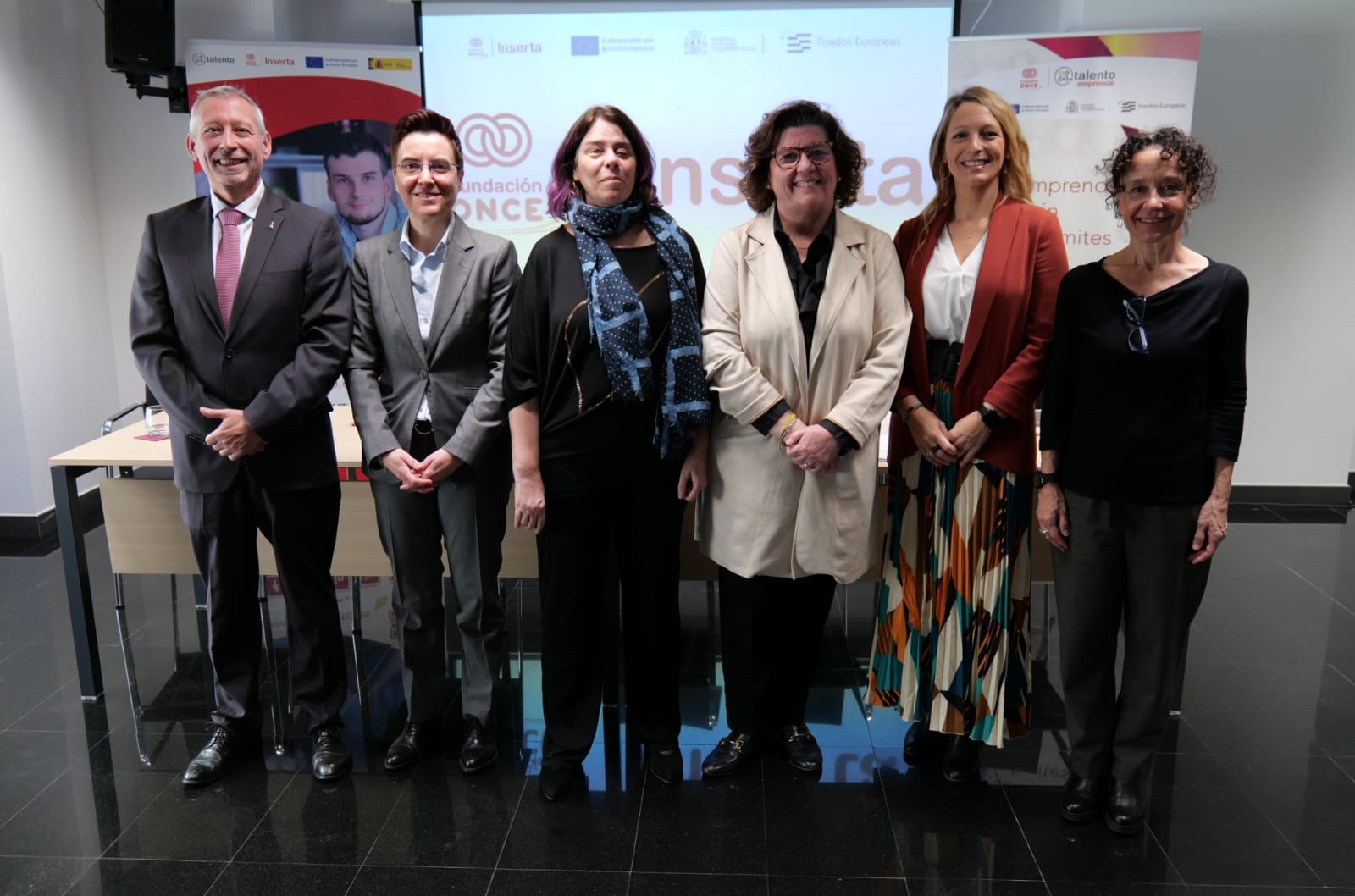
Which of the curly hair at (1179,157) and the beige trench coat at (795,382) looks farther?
the beige trench coat at (795,382)

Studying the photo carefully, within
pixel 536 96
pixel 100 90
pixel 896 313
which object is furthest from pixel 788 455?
pixel 100 90

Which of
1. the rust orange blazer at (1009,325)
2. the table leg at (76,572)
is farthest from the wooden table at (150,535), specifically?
the rust orange blazer at (1009,325)

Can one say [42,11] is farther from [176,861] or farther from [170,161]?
[176,861]

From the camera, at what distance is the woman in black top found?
6.95 feet

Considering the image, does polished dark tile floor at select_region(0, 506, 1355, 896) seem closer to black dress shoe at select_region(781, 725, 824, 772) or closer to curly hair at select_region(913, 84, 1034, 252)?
black dress shoe at select_region(781, 725, 824, 772)

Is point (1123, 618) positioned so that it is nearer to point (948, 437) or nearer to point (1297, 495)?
point (948, 437)

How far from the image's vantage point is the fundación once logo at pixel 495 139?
16.9 ft

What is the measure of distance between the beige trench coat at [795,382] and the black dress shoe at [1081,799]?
2.62 ft

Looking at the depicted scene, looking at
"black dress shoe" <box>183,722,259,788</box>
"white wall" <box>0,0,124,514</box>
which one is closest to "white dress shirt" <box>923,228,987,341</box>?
"black dress shoe" <box>183,722,259,788</box>

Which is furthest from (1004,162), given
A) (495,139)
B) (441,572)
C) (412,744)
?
(495,139)

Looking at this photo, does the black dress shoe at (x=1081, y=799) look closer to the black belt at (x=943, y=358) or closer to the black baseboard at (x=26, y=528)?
the black belt at (x=943, y=358)

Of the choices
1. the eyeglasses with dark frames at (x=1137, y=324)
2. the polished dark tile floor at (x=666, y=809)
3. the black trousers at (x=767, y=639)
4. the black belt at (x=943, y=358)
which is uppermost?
the eyeglasses with dark frames at (x=1137, y=324)

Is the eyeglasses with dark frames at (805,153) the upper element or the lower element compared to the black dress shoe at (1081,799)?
upper

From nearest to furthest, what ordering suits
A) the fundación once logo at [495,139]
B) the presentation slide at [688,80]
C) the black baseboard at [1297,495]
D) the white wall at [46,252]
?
the white wall at [46,252] < the presentation slide at [688,80] < the fundación once logo at [495,139] < the black baseboard at [1297,495]
